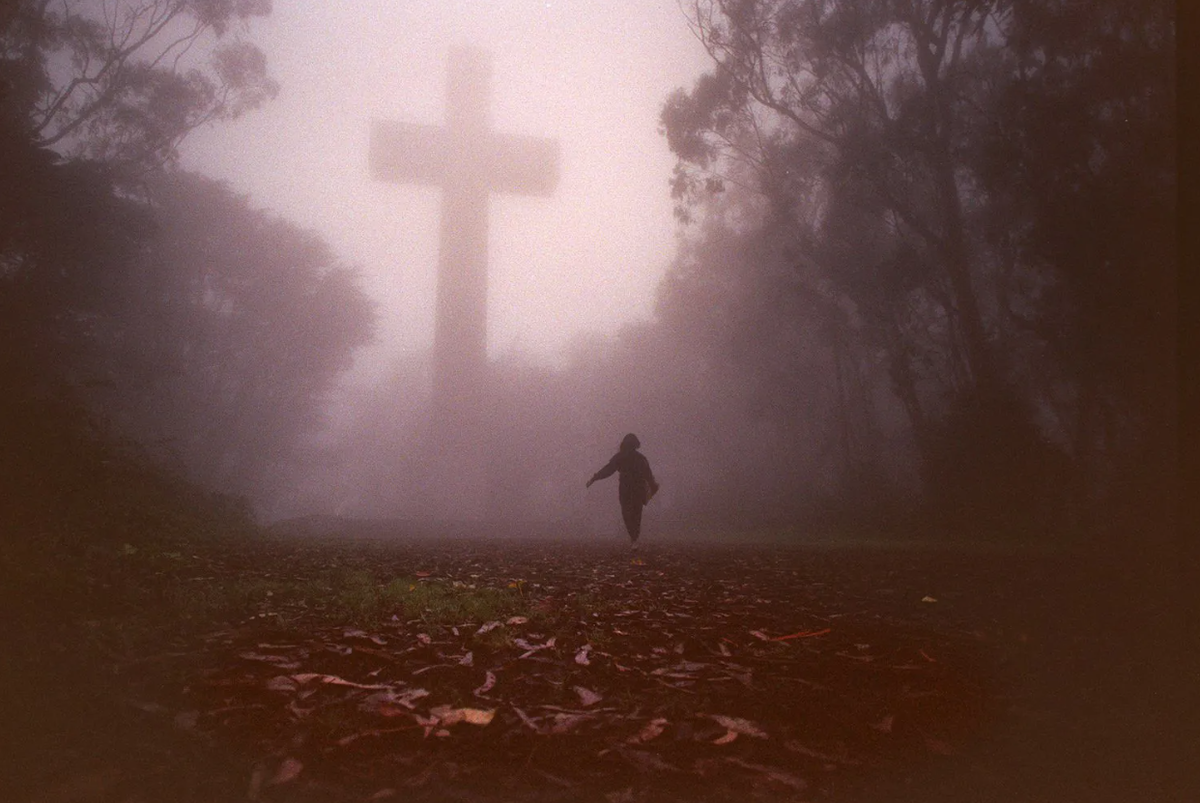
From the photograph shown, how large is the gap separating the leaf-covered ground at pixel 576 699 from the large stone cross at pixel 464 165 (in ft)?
96.6

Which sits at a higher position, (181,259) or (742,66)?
(742,66)

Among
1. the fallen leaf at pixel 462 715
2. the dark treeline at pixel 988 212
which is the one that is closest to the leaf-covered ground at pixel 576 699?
the fallen leaf at pixel 462 715

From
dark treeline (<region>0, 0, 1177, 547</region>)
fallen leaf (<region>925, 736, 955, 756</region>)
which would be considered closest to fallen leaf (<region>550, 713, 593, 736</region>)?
fallen leaf (<region>925, 736, 955, 756</region>)

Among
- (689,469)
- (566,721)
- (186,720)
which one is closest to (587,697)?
(566,721)

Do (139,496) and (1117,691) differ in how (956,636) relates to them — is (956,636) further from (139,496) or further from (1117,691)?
(139,496)

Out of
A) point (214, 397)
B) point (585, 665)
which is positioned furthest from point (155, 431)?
point (585, 665)

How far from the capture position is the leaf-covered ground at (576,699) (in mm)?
2971

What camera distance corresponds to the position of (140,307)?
25.7 metres

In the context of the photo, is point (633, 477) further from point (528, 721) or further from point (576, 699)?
point (528, 721)

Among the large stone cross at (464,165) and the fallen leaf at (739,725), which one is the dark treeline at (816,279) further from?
the large stone cross at (464,165)

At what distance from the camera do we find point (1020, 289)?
23.6 meters

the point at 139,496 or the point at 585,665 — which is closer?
the point at 585,665

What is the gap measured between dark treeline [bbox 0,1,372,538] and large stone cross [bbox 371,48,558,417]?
6.56m

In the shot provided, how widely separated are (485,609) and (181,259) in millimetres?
34003
